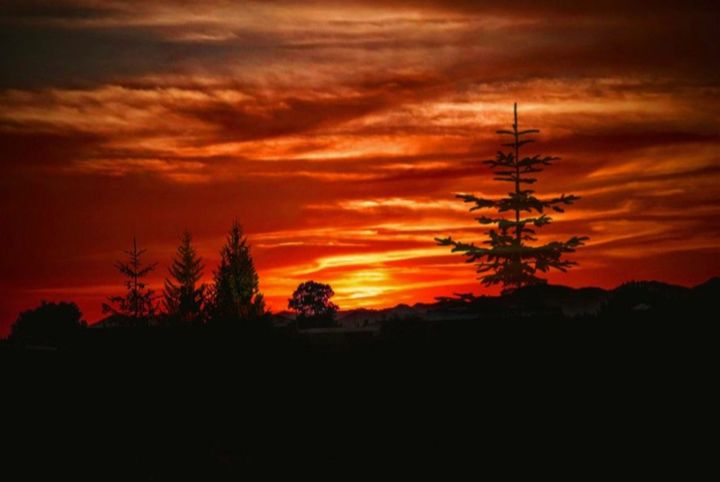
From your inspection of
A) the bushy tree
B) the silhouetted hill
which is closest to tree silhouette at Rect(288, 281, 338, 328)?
the bushy tree

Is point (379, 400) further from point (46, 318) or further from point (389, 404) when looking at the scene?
point (46, 318)

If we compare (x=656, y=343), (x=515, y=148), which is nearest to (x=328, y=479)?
(x=656, y=343)

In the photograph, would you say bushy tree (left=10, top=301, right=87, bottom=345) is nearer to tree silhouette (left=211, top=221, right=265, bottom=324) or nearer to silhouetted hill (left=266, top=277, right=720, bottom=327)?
tree silhouette (left=211, top=221, right=265, bottom=324)

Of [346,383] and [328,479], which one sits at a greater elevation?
[346,383]

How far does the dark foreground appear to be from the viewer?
1563 centimetres

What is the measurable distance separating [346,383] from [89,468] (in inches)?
194

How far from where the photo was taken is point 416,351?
62.1 ft

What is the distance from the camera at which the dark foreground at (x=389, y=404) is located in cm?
1563

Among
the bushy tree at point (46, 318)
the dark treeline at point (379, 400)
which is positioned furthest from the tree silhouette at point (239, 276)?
the dark treeline at point (379, 400)

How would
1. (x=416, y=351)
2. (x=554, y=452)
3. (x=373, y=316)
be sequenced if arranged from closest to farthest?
(x=554, y=452) → (x=416, y=351) → (x=373, y=316)

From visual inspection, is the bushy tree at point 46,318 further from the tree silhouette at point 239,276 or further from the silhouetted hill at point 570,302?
the silhouetted hill at point 570,302

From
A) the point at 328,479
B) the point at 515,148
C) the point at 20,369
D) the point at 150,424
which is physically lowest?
the point at 328,479

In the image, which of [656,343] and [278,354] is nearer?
[656,343]

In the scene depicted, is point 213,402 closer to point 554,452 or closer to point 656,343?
point 554,452
